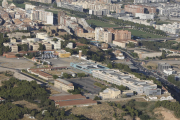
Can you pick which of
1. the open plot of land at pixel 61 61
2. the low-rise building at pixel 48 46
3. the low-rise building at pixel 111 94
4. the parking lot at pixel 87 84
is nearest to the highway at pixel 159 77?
the low-rise building at pixel 111 94

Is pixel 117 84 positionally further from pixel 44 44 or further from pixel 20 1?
pixel 20 1

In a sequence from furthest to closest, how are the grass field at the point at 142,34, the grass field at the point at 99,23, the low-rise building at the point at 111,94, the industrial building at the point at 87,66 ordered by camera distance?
the grass field at the point at 99,23 → the grass field at the point at 142,34 → the industrial building at the point at 87,66 → the low-rise building at the point at 111,94

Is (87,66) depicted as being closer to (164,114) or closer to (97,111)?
(97,111)

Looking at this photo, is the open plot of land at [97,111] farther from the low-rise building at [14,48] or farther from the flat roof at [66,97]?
the low-rise building at [14,48]

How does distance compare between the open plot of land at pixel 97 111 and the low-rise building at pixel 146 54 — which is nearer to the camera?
the open plot of land at pixel 97 111

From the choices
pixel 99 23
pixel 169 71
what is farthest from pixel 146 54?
pixel 99 23

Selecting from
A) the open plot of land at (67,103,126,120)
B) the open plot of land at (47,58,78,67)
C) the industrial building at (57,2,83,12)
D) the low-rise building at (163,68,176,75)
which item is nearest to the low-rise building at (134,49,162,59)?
the low-rise building at (163,68,176,75)

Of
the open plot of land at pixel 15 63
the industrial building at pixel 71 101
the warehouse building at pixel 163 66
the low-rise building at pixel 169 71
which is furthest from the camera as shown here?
the warehouse building at pixel 163 66
